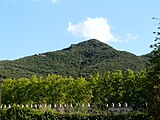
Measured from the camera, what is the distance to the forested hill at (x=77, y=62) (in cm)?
10856

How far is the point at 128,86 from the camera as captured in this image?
61.8 metres

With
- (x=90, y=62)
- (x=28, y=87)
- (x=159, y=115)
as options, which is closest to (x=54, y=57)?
(x=90, y=62)

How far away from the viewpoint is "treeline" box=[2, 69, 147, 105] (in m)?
61.7

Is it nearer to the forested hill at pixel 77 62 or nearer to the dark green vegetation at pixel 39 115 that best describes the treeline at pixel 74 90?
the dark green vegetation at pixel 39 115

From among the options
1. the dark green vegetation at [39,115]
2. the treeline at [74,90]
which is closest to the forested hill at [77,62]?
the treeline at [74,90]

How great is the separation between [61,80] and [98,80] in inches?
214

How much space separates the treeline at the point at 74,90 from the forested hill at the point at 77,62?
38.3m

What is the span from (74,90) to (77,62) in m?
68.2

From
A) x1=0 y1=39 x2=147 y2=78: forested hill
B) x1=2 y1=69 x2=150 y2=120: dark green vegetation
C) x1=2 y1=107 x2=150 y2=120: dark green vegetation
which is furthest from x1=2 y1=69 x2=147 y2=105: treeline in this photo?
x1=0 y1=39 x2=147 y2=78: forested hill

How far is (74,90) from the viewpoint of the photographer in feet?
212

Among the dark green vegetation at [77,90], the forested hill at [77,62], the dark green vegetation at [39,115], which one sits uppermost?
the forested hill at [77,62]

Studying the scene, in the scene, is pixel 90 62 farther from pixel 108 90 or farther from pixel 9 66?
pixel 108 90

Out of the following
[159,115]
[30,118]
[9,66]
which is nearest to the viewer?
[159,115]

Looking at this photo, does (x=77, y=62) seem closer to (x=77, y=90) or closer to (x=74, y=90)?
(x=74, y=90)
